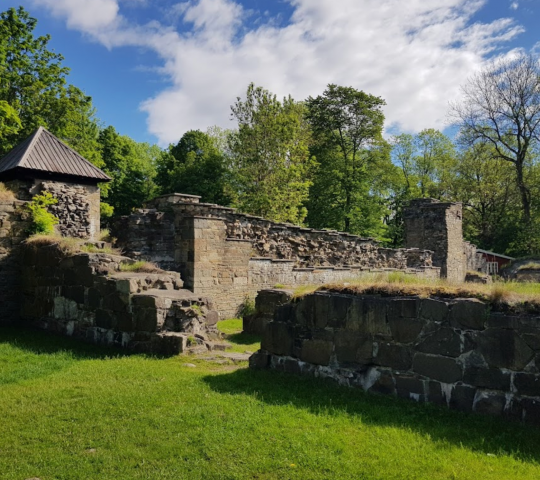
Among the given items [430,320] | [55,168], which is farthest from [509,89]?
[430,320]

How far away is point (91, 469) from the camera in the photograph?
12.8 feet

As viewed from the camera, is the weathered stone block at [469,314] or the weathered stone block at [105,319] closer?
the weathered stone block at [469,314]

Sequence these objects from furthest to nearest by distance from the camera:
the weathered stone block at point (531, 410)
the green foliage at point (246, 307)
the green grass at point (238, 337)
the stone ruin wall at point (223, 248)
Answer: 1. the green foliage at point (246, 307)
2. the stone ruin wall at point (223, 248)
3. the green grass at point (238, 337)
4. the weathered stone block at point (531, 410)

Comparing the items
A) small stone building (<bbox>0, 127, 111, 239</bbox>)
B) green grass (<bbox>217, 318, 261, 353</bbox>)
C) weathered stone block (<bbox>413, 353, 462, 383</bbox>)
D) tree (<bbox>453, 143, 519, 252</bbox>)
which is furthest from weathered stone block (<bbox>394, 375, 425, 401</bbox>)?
tree (<bbox>453, 143, 519, 252</bbox>)

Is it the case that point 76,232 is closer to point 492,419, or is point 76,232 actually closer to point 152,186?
point 492,419

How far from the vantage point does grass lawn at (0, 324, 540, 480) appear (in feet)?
12.6

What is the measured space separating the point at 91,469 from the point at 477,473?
3192 millimetres

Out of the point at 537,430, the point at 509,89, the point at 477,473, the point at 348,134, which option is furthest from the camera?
the point at 348,134

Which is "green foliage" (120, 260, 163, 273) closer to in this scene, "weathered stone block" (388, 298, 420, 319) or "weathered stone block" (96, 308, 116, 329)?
"weathered stone block" (96, 308, 116, 329)

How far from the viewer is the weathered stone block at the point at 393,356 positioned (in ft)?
18.2

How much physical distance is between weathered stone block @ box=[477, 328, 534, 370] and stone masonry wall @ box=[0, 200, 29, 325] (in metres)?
10.3

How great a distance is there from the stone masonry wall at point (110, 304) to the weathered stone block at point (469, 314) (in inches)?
176

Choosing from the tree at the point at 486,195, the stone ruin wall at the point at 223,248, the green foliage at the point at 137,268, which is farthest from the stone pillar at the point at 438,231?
the green foliage at the point at 137,268

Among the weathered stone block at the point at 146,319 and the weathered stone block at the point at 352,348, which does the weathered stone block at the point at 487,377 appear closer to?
the weathered stone block at the point at 352,348
